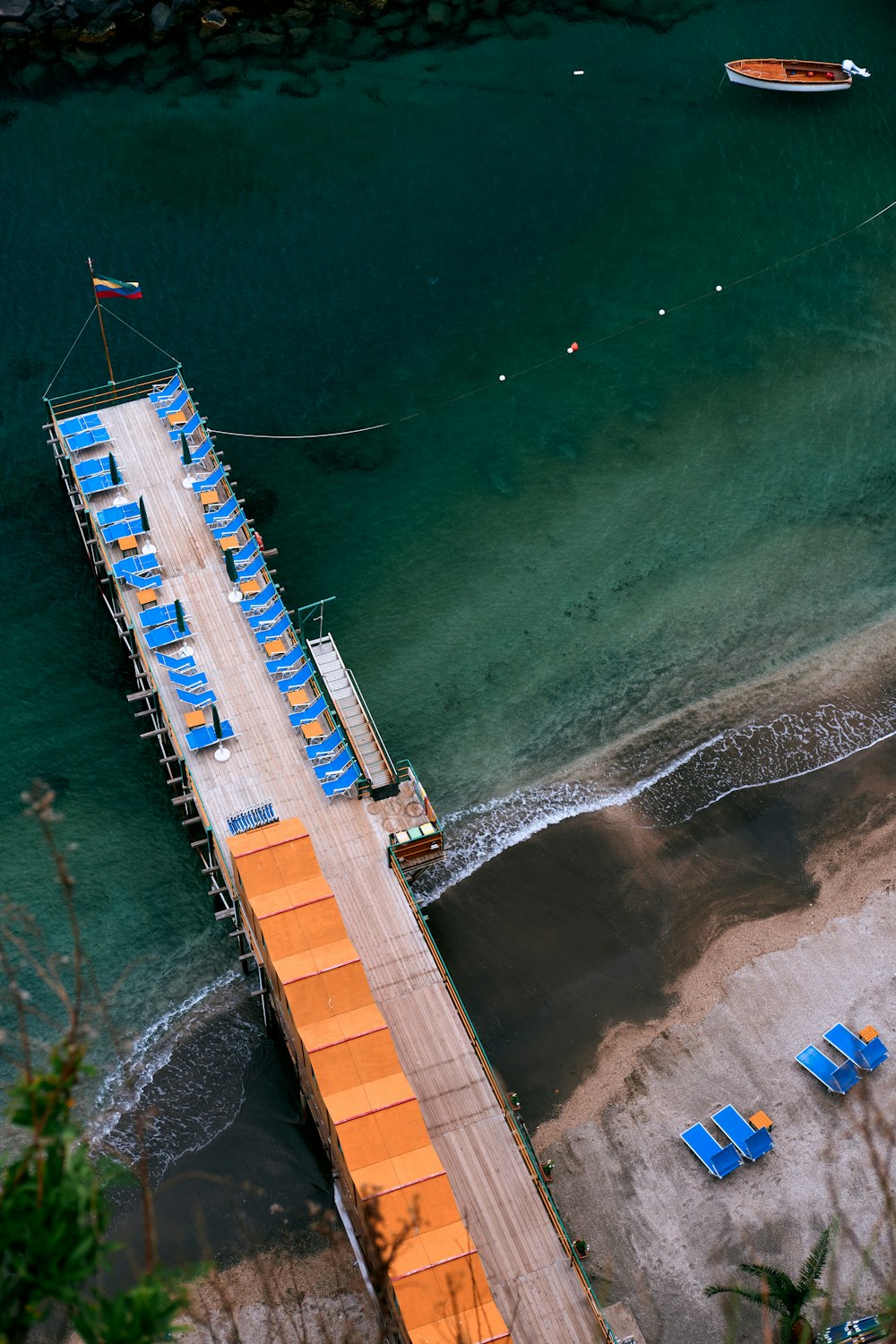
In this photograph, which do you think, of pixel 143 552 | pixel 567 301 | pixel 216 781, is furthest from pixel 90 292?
pixel 216 781

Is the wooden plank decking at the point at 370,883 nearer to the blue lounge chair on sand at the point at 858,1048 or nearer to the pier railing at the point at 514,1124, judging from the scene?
the pier railing at the point at 514,1124

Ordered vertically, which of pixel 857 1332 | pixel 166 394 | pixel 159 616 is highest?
pixel 166 394

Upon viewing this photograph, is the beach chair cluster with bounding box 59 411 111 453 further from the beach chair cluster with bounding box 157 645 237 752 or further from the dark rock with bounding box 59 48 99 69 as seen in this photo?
the dark rock with bounding box 59 48 99 69

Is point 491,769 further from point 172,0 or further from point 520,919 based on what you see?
point 172,0

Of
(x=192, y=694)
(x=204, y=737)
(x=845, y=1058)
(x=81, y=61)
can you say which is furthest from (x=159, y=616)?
(x=81, y=61)

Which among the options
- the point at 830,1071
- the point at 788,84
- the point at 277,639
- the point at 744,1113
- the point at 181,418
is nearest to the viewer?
the point at 744,1113

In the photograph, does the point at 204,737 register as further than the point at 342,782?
Yes

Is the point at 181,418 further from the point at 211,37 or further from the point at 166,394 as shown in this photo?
the point at 211,37

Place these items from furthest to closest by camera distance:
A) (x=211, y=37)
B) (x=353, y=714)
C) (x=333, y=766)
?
(x=211, y=37), (x=353, y=714), (x=333, y=766)
